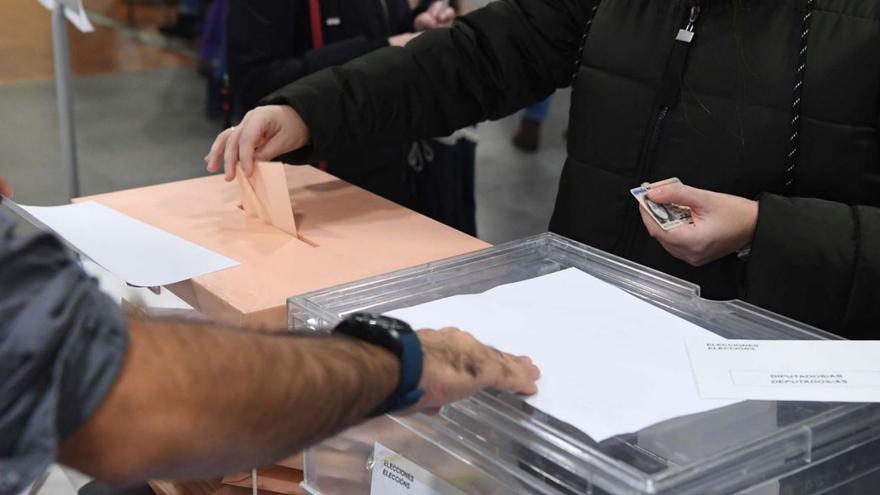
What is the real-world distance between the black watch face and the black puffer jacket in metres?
0.56

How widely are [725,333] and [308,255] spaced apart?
0.57m

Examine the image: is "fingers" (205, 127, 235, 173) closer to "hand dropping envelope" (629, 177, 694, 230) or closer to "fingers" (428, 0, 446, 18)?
"hand dropping envelope" (629, 177, 694, 230)

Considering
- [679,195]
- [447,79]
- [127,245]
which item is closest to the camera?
[679,195]

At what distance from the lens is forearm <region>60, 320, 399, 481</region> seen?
610 millimetres

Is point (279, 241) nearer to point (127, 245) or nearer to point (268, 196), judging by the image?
point (268, 196)

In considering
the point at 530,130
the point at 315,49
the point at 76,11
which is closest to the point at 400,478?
the point at 315,49

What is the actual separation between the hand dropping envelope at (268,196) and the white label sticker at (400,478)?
0.54 m

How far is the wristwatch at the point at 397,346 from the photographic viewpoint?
748 millimetres

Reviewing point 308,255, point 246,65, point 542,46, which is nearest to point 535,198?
point 246,65

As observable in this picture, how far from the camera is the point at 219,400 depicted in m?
0.64

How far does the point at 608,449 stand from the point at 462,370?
0.43 feet

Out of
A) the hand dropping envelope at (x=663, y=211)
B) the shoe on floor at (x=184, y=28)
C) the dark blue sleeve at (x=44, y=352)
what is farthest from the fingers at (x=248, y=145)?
the shoe on floor at (x=184, y=28)

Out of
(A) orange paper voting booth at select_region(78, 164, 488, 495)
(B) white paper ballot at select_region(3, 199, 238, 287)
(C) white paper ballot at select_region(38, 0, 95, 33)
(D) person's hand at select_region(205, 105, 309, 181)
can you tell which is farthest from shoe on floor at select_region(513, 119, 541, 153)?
(B) white paper ballot at select_region(3, 199, 238, 287)

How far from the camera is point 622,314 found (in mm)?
996
